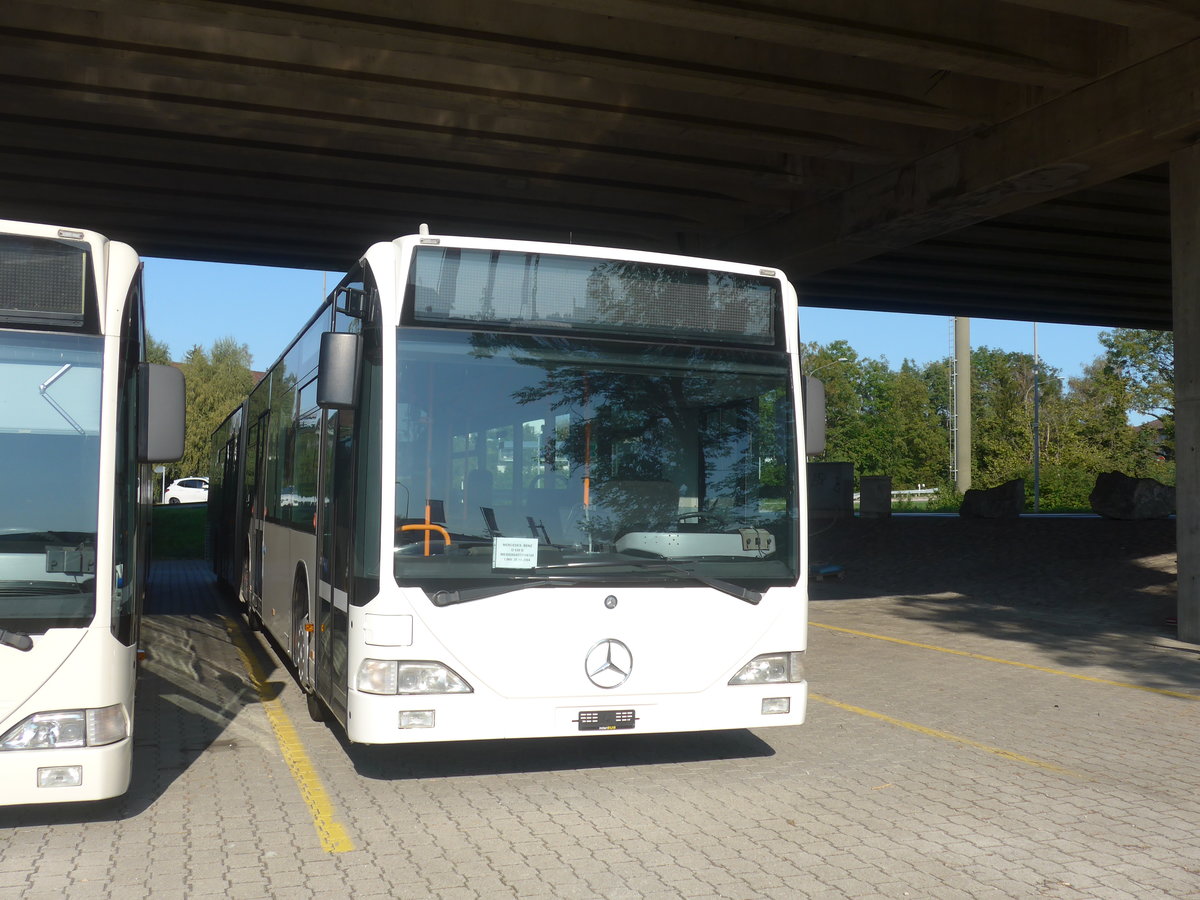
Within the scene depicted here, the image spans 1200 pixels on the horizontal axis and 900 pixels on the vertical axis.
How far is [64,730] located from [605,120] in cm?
1173

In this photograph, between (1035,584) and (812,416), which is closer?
(812,416)

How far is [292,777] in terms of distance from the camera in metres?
6.84

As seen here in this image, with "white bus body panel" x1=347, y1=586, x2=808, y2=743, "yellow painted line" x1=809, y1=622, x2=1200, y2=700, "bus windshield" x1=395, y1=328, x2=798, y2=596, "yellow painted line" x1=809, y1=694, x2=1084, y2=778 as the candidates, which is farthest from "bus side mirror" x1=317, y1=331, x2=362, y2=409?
"yellow painted line" x1=809, y1=622, x2=1200, y2=700

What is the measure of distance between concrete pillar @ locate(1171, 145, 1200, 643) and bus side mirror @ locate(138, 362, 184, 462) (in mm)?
10944

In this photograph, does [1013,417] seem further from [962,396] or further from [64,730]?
[64,730]

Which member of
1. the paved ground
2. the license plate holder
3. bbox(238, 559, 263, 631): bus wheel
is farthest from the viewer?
bbox(238, 559, 263, 631): bus wheel

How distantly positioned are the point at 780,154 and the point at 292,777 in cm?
1353

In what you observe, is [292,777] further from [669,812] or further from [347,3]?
[347,3]

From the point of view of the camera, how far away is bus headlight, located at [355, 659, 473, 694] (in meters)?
6.01

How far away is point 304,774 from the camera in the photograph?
690cm

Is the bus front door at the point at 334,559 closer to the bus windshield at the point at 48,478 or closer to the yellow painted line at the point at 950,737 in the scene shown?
the bus windshield at the point at 48,478

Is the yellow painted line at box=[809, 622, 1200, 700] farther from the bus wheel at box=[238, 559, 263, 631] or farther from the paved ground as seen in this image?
the bus wheel at box=[238, 559, 263, 631]

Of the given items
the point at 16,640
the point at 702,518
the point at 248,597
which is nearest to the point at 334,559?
the point at 16,640

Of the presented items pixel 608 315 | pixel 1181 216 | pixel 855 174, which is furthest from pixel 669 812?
pixel 855 174
